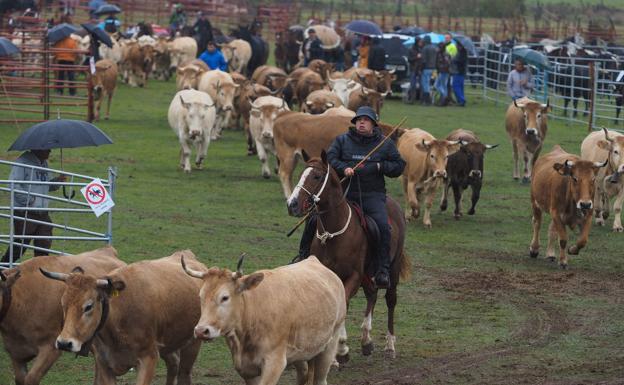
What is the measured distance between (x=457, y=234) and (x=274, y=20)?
42.8 m

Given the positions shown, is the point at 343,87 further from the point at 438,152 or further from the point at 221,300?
the point at 221,300

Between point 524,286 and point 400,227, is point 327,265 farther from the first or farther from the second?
point 524,286

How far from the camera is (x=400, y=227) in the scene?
37.4 ft

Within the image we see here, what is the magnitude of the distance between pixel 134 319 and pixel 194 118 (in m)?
13.8

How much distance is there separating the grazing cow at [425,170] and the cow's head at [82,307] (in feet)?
32.2

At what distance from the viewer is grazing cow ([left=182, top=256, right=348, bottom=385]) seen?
324 inches

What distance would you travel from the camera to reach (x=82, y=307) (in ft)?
27.5

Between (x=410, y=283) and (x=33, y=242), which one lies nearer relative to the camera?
(x=33, y=242)

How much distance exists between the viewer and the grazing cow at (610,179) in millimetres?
17781

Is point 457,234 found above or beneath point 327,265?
beneath

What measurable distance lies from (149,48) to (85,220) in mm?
22397

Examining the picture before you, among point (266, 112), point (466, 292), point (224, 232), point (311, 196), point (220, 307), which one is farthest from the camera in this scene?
point (266, 112)

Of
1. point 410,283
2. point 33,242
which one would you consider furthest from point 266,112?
point 33,242

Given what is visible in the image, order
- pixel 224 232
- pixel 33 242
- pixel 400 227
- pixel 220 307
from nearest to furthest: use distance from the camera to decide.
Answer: pixel 220 307, pixel 400 227, pixel 33 242, pixel 224 232
